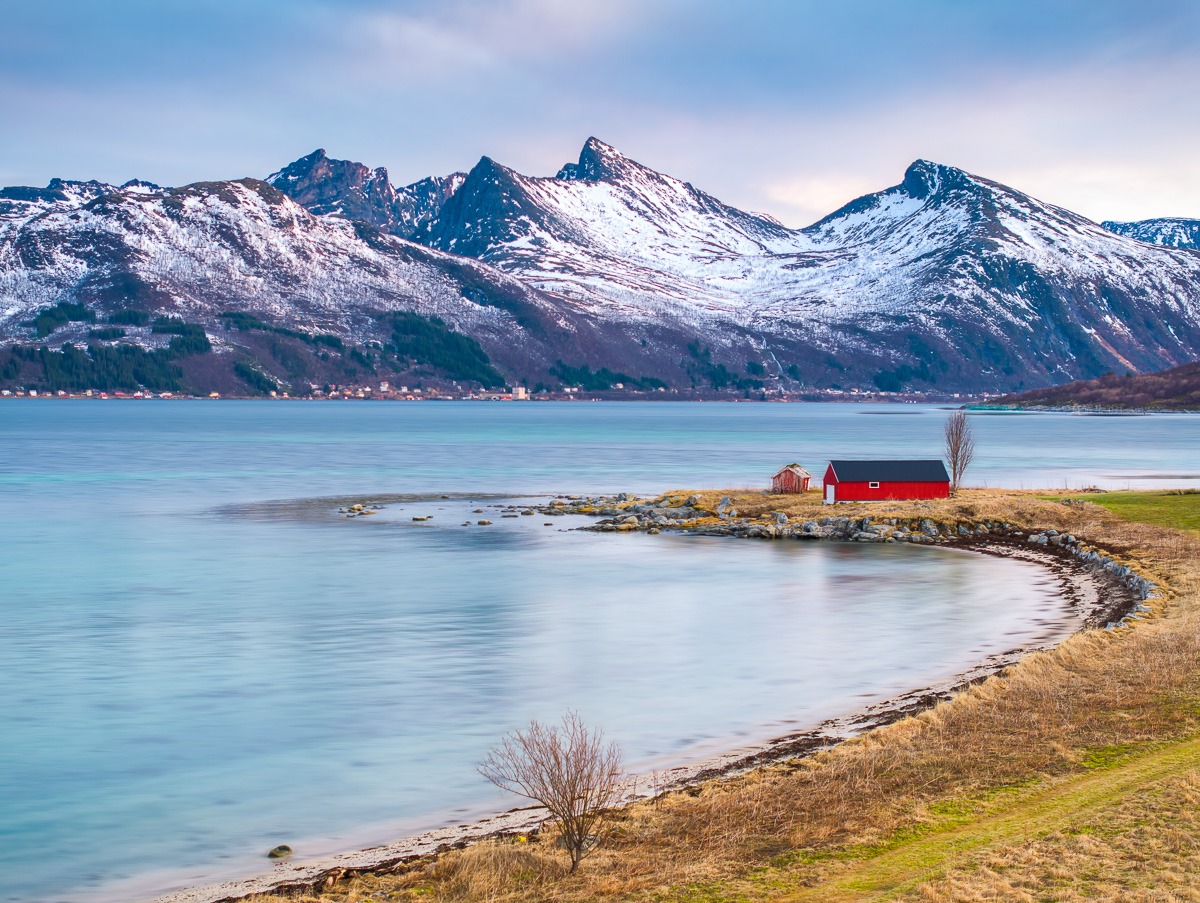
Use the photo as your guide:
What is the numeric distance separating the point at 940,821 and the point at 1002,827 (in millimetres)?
1022

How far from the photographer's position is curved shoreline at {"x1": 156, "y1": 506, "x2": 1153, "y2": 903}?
55.1 feet

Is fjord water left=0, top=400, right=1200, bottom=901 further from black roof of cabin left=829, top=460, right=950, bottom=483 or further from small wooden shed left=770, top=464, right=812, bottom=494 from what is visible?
small wooden shed left=770, top=464, right=812, bottom=494

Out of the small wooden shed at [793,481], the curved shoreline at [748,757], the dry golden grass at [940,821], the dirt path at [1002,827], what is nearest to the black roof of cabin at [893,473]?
the small wooden shed at [793,481]

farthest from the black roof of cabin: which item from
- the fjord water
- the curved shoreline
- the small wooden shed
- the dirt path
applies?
the dirt path

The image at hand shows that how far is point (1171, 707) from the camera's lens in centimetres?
2150

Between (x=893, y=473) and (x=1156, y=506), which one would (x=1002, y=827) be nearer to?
(x=1156, y=506)

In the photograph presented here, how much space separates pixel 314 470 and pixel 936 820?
108151 millimetres

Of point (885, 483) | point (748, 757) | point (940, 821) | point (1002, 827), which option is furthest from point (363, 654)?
point (885, 483)

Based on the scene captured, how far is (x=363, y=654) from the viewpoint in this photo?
34.9 meters

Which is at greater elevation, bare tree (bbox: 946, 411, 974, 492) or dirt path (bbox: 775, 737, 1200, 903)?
bare tree (bbox: 946, 411, 974, 492)

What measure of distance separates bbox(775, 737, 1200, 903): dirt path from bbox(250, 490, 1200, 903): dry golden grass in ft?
0.13

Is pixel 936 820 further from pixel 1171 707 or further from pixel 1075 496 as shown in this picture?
pixel 1075 496

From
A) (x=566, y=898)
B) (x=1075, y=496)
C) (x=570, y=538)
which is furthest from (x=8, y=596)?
(x=1075, y=496)

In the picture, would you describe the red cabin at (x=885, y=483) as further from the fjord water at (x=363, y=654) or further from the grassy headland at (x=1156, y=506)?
the fjord water at (x=363, y=654)
